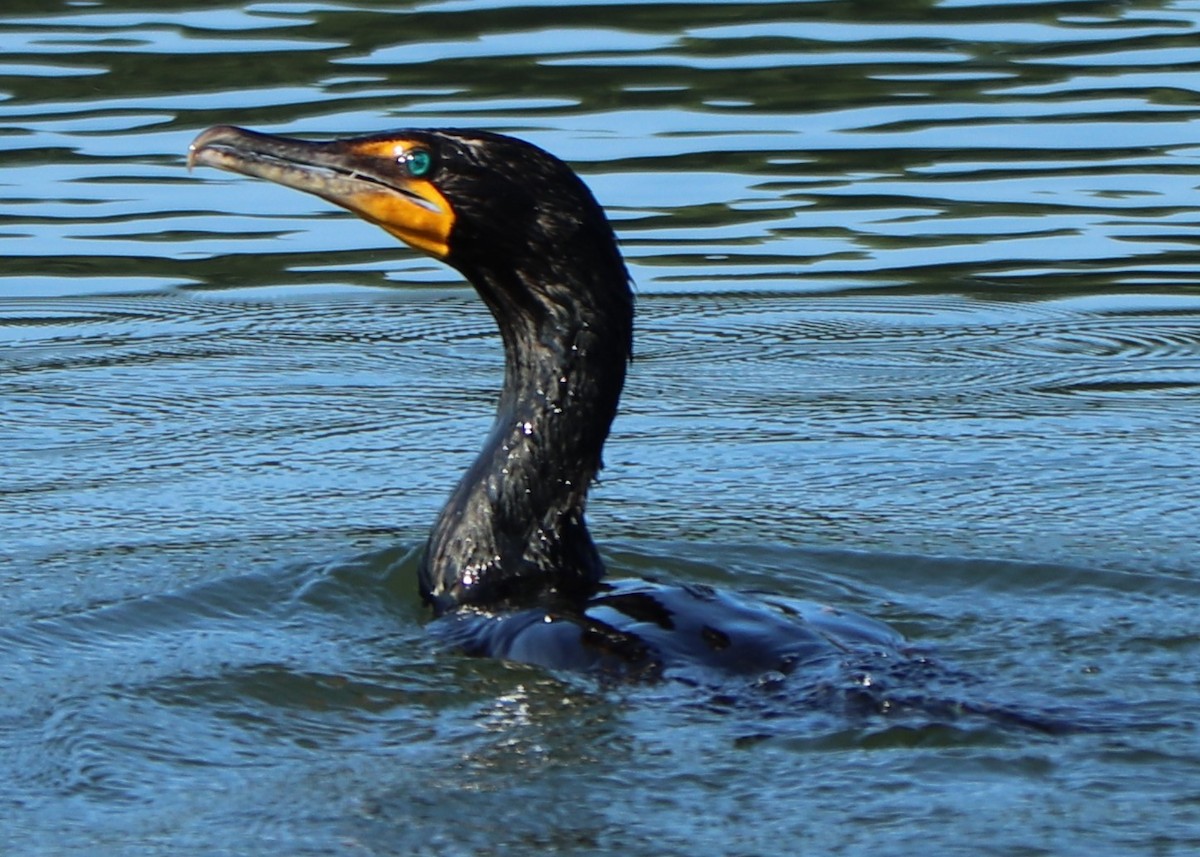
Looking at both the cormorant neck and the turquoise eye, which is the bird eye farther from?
the cormorant neck

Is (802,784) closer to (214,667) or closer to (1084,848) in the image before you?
(1084,848)

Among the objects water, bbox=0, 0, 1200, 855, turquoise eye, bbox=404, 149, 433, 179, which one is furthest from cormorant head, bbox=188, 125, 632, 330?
water, bbox=0, 0, 1200, 855

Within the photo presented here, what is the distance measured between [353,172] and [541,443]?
76 cm

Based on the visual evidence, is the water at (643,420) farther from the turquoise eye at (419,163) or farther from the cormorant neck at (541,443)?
the turquoise eye at (419,163)

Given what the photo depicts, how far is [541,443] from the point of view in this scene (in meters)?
5.81

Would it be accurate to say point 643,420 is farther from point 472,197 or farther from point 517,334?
point 472,197

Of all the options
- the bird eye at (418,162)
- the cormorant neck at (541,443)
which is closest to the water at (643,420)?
the cormorant neck at (541,443)

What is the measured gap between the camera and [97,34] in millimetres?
13297

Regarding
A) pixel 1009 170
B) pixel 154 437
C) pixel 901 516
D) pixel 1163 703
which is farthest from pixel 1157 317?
pixel 1163 703

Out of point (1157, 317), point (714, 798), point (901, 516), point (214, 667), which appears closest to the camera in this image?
point (714, 798)

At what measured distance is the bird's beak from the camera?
18.4 ft

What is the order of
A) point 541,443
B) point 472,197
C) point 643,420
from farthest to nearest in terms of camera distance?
point 643,420, point 541,443, point 472,197

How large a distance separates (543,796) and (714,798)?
0.31m

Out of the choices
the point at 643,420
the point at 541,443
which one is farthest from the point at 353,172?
the point at 643,420
